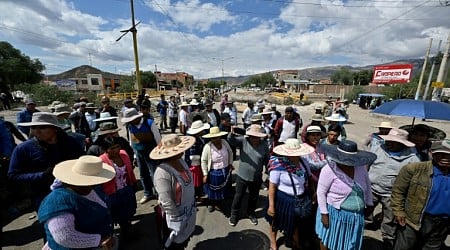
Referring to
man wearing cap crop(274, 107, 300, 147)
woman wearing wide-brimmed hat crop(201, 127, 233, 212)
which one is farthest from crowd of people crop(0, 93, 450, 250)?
man wearing cap crop(274, 107, 300, 147)

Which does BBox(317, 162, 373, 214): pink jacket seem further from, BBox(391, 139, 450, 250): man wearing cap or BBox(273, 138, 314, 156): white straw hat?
BBox(391, 139, 450, 250): man wearing cap

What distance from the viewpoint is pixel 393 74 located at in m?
27.6

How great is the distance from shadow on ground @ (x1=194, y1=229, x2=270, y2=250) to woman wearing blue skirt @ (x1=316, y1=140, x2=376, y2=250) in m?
1.19

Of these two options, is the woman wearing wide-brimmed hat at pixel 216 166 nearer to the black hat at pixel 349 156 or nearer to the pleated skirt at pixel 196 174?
the pleated skirt at pixel 196 174

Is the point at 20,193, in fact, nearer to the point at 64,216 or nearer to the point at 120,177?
the point at 120,177

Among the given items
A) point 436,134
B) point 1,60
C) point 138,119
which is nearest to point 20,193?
point 138,119

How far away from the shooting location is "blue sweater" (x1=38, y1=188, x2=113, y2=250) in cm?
158

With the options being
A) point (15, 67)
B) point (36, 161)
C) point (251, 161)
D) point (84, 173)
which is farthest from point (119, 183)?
point (15, 67)

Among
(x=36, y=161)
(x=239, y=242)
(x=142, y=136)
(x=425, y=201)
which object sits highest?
(x=36, y=161)

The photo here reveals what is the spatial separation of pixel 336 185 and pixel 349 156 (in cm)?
35

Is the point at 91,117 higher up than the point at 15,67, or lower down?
lower down

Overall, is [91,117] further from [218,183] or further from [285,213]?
[285,213]

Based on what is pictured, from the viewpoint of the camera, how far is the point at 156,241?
10.9 feet

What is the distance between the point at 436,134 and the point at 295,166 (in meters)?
3.40
